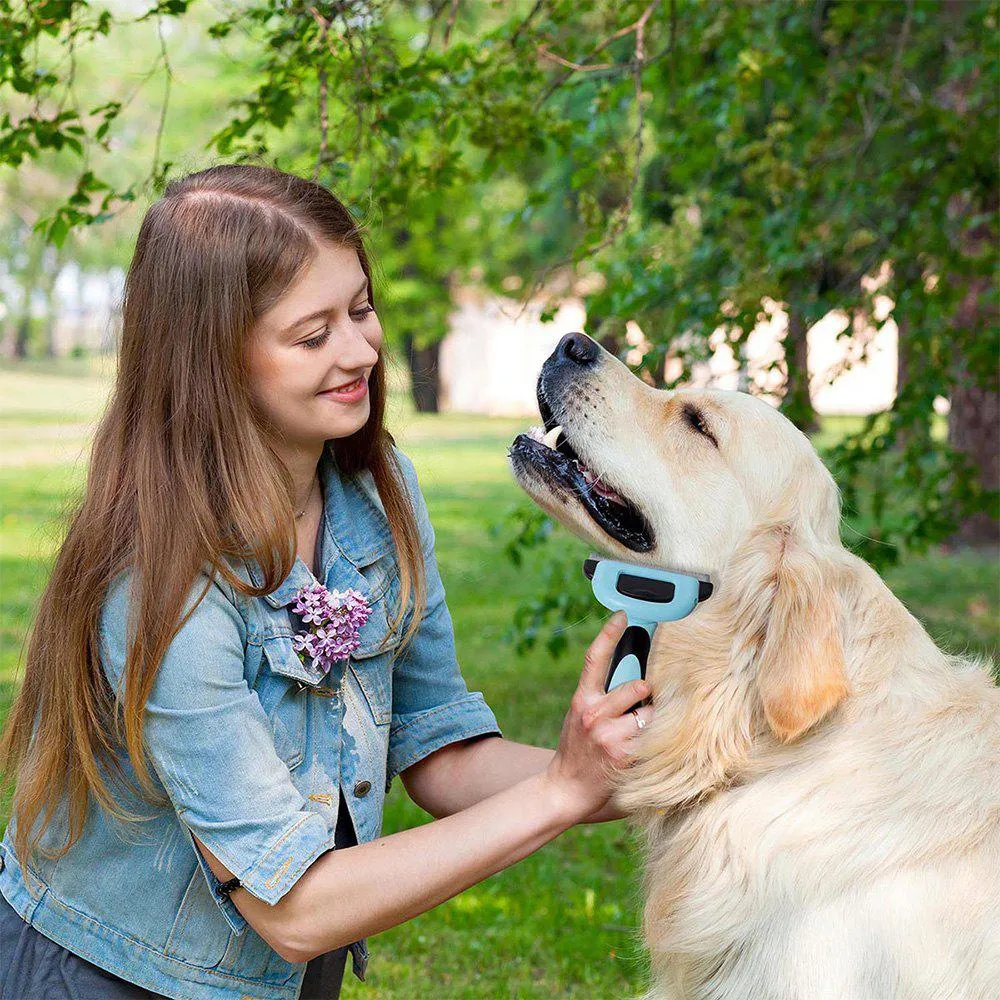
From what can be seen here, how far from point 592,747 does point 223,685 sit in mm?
657

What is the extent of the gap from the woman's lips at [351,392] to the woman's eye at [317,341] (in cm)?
9

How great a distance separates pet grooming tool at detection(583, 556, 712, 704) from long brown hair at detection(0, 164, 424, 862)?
24.3 inches

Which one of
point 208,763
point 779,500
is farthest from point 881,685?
point 208,763

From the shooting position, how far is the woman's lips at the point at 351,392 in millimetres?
2312

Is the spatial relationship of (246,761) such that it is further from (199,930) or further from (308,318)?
(308,318)

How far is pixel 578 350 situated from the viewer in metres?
2.64

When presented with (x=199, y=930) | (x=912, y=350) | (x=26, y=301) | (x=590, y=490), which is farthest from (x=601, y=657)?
(x=26, y=301)

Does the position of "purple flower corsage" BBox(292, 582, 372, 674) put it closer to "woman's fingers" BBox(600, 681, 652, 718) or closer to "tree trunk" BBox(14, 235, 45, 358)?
"woman's fingers" BBox(600, 681, 652, 718)

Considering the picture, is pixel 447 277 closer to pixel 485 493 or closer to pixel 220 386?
pixel 485 493

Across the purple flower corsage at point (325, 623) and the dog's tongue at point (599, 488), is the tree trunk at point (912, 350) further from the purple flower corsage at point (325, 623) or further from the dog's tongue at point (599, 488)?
the purple flower corsage at point (325, 623)

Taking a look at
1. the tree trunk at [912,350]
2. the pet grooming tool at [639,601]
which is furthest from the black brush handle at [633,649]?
the tree trunk at [912,350]

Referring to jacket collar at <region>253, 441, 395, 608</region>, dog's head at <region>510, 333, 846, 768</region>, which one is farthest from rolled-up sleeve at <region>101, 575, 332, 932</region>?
dog's head at <region>510, 333, 846, 768</region>

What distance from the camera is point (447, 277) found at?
99.5ft

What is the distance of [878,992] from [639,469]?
109 cm
